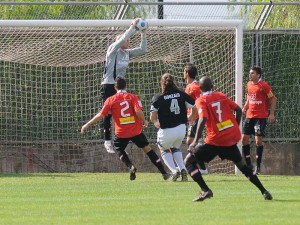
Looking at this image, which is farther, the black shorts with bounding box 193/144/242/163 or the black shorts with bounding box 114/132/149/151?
the black shorts with bounding box 114/132/149/151

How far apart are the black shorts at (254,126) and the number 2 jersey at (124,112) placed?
10.8 ft

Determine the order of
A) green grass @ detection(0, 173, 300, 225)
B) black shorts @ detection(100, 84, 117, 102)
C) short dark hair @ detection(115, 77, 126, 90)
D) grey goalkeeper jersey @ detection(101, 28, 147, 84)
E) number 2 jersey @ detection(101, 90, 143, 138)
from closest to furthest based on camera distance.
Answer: green grass @ detection(0, 173, 300, 225) < short dark hair @ detection(115, 77, 126, 90) < number 2 jersey @ detection(101, 90, 143, 138) < grey goalkeeper jersey @ detection(101, 28, 147, 84) < black shorts @ detection(100, 84, 117, 102)

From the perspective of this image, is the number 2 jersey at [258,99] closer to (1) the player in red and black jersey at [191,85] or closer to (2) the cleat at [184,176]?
(1) the player in red and black jersey at [191,85]

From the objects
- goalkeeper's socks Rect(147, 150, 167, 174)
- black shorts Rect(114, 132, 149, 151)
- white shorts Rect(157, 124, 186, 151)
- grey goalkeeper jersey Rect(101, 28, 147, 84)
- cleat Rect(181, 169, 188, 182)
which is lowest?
cleat Rect(181, 169, 188, 182)

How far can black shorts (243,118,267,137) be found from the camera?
816 inches

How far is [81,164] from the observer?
74.9 ft

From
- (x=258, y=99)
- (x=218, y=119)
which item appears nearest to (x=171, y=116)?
(x=258, y=99)

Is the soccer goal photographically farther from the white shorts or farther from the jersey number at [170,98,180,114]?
the jersey number at [170,98,180,114]

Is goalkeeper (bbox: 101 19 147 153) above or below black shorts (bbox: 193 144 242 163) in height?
above

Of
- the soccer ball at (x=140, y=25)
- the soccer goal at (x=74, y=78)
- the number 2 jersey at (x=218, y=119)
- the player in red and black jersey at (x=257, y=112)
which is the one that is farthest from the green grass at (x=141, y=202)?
the soccer goal at (x=74, y=78)

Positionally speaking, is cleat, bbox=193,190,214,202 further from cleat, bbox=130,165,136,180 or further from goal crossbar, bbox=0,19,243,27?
goal crossbar, bbox=0,19,243,27

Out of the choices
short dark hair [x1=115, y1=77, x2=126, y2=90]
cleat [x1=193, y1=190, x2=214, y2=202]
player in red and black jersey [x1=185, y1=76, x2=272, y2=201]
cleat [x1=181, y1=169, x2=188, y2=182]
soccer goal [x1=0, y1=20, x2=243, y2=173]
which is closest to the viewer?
cleat [x1=193, y1=190, x2=214, y2=202]

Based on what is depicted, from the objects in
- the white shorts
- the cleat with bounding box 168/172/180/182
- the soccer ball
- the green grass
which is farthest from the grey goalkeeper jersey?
the cleat with bounding box 168/172/180/182

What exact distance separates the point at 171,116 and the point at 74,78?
5629mm
